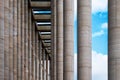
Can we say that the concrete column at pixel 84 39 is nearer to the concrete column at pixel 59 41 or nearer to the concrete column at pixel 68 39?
the concrete column at pixel 68 39

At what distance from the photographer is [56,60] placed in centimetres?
5572

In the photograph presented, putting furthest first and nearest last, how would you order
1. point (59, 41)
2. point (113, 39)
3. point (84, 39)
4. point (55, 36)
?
1. point (55, 36)
2. point (59, 41)
3. point (84, 39)
4. point (113, 39)

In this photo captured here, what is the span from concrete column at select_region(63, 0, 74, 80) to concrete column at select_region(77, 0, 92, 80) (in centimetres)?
867

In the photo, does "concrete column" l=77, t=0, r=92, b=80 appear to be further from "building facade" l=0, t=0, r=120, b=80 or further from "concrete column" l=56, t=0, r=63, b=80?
"concrete column" l=56, t=0, r=63, b=80

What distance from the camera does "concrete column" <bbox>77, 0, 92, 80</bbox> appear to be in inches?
1390

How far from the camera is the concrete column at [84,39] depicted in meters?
35.3

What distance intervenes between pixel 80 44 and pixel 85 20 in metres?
2.07

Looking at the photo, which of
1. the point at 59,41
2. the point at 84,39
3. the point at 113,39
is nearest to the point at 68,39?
the point at 59,41

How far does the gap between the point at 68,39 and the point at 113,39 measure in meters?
25.4

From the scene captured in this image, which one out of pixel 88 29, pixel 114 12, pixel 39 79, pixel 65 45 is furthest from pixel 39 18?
pixel 114 12

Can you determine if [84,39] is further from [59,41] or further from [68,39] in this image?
[59,41]

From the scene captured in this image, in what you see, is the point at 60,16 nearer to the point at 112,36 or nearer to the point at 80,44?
the point at 80,44

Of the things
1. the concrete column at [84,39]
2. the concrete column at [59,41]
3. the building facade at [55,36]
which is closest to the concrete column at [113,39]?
the building facade at [55,36]

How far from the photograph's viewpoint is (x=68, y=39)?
45.8 m
